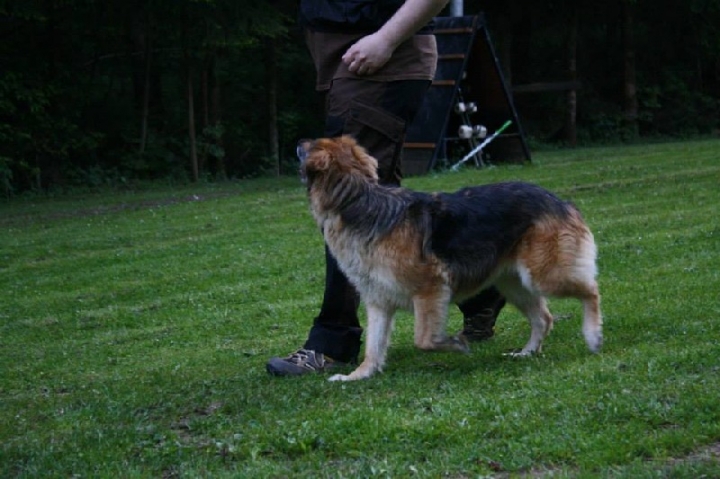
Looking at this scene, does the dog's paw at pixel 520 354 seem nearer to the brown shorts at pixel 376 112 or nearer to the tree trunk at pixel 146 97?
the brown shorts at pixel 376 112

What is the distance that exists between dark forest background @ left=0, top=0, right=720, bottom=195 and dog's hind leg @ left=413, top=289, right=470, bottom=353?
15.9 meters

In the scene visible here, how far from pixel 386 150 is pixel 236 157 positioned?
68.9 ft

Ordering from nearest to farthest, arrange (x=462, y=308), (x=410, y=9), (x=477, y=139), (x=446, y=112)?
(x=410, y=9)
(x=462, y=308)
(x=446, y=112)
(x=477, y=139)

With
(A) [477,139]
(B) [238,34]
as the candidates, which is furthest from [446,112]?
(B) [238,34]

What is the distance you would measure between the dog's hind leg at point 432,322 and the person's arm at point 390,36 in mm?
1235

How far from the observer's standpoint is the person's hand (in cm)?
572

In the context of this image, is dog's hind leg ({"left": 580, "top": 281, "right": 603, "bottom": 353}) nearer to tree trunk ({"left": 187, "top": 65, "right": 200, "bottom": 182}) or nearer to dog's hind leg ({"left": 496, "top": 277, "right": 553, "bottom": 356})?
dog's hind leg ({"left": 496, "top": 277, "right": 553, "bottom": 356})

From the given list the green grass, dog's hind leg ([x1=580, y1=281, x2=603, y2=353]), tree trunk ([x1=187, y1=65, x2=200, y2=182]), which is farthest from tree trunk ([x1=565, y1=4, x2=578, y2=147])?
dog's hind leg ([x1=580, y1=281, x2=603, y2=353])

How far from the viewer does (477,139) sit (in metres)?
21.5

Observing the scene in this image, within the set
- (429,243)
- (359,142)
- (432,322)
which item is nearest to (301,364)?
(432,322)

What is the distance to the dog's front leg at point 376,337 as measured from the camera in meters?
5.80

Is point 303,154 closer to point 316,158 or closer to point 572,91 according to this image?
point 316,158

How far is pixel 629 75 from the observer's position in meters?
32.0

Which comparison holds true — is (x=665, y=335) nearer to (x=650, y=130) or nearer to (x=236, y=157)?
(x=236, y=157)
